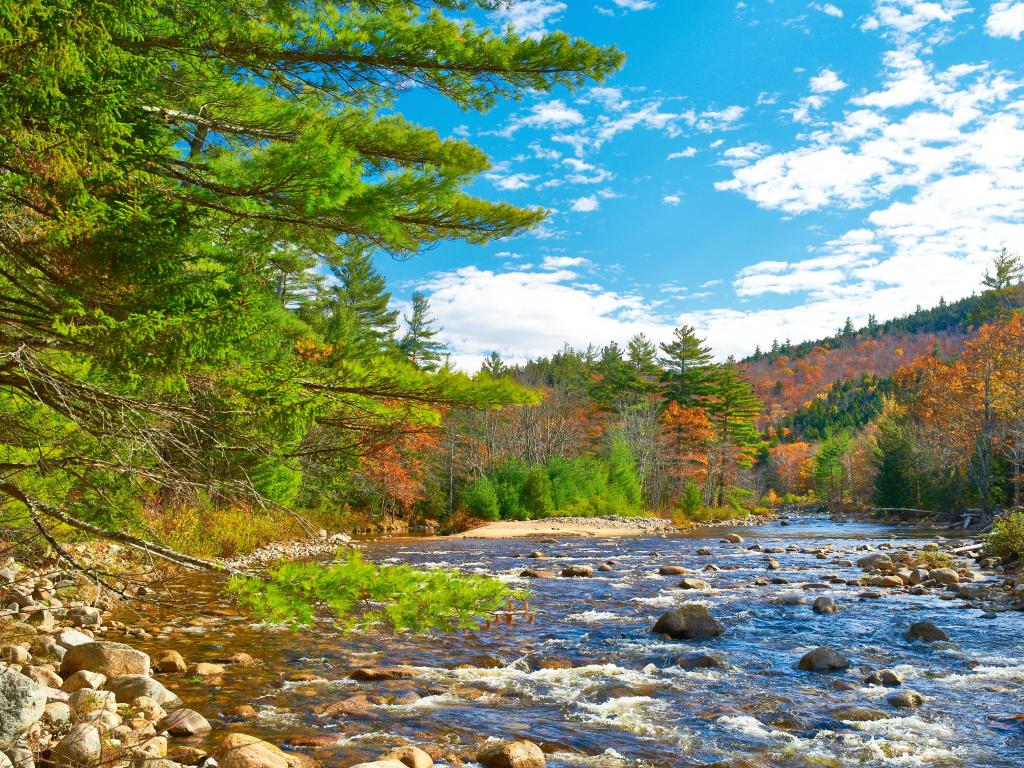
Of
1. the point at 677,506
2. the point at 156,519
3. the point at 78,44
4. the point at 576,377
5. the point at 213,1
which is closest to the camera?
the point at 78,44

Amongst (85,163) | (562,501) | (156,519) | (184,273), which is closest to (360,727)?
(184,273)

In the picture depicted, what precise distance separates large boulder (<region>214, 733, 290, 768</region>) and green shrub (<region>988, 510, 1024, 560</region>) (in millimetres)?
18570

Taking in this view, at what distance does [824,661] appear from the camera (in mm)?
7809

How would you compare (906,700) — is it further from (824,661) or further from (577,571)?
(577,571)

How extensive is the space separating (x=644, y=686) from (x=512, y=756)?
8.85ft

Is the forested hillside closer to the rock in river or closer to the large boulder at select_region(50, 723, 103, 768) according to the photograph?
the rock in river

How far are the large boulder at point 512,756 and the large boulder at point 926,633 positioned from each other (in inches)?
278

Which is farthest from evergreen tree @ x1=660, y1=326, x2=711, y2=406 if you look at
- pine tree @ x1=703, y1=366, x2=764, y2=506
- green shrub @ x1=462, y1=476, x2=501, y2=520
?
green shrub @ x1=462, y1=476, x2=501, y2=520

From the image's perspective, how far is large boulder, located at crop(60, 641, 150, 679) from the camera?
611 cm

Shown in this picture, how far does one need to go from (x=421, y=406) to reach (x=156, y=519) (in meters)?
11.9

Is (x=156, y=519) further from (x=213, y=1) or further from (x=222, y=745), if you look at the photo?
(x=213, y=1)

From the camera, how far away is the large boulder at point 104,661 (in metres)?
6.11

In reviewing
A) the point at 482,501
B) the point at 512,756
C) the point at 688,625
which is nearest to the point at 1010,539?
the point at 688,625

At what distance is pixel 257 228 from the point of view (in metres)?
4.52
